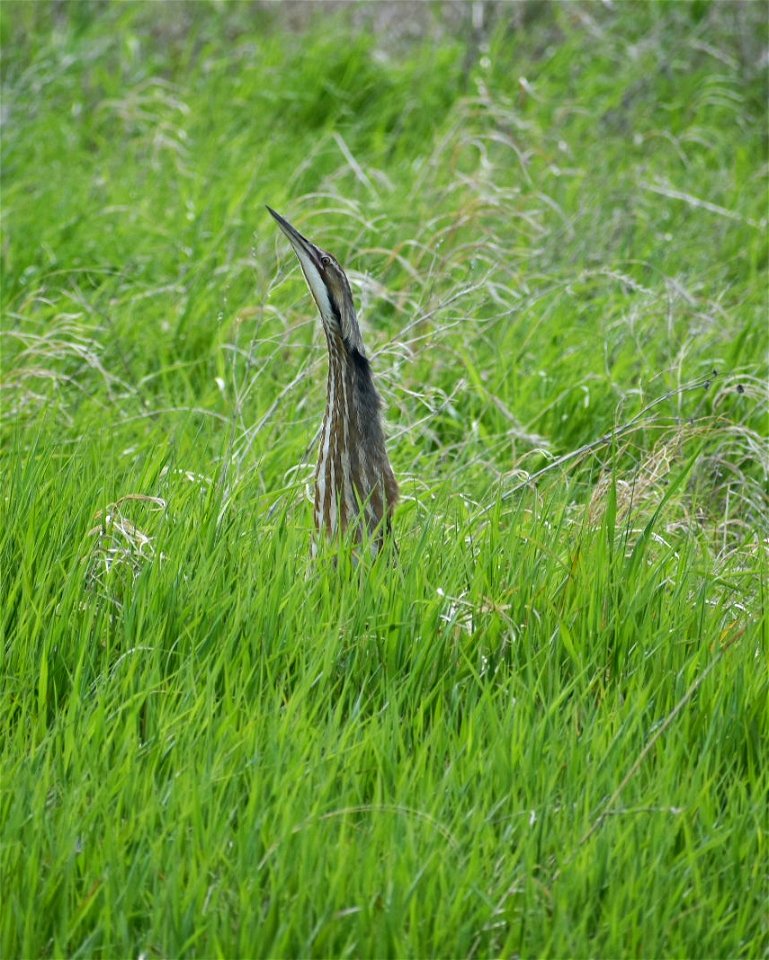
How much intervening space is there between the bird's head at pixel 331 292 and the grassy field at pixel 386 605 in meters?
0.30

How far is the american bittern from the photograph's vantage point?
361 cm

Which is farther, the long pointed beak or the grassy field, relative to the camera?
the long pointed beak

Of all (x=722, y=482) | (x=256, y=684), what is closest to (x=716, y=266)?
(x=722, y=482)

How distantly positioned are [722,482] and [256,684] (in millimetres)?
2061

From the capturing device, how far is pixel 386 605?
10.4ft

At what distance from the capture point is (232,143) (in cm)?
693

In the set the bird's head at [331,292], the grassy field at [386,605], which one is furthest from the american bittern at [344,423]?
the grassy field at [386,605]

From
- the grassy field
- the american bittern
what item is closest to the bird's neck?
the american bittern

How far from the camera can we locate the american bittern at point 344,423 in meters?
3.61

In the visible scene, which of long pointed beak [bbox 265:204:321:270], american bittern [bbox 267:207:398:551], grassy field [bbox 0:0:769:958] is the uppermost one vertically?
long pointed beak [bbox 265:204:321:270]

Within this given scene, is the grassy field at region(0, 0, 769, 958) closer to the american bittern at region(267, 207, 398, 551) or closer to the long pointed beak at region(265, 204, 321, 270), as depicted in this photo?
the american bittern at region(267, 207, 398, 551)

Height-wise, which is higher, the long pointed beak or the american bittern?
the long pointed beak

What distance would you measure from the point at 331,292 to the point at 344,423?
317 millimetres

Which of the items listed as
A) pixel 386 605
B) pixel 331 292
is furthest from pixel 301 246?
pixel 386 605
